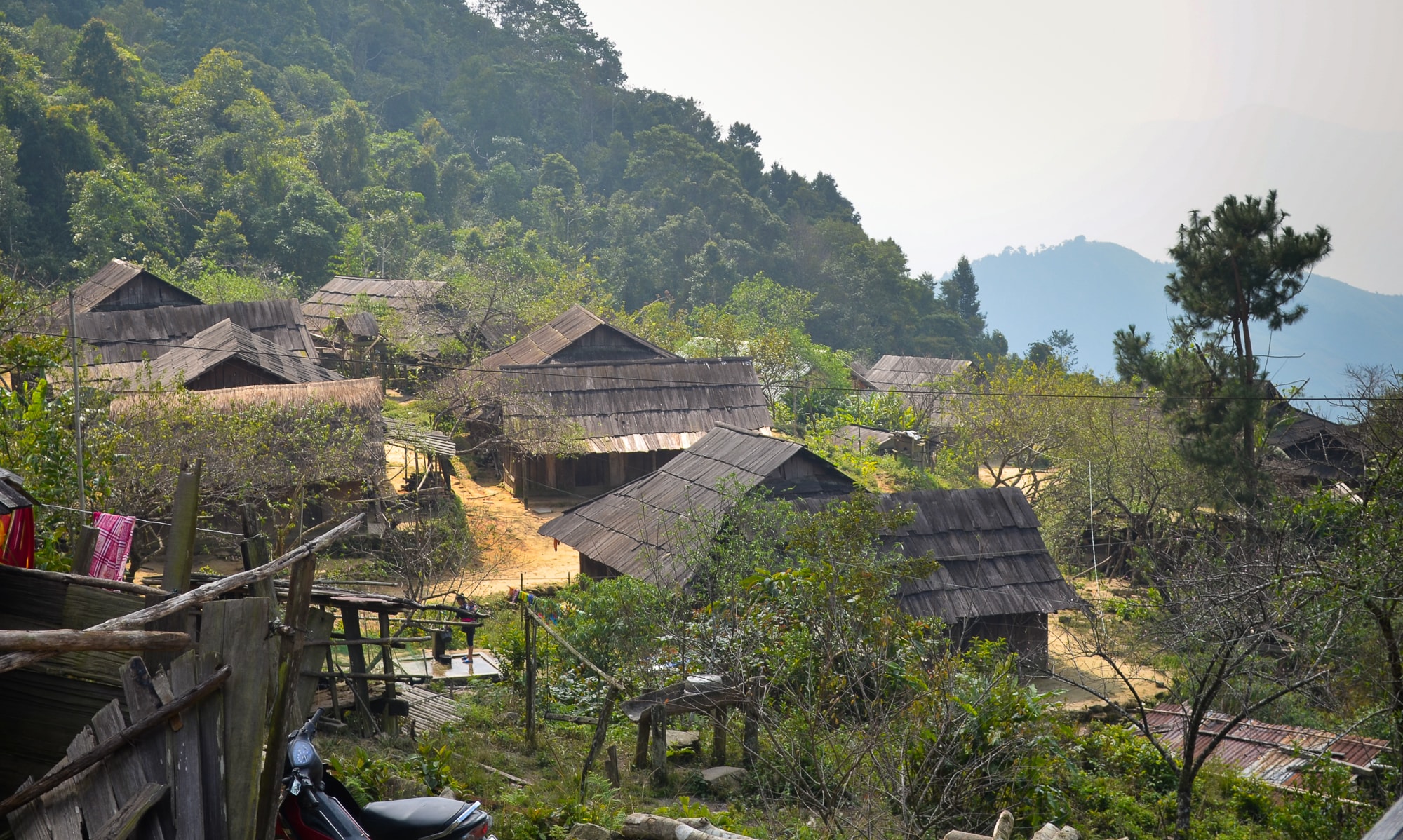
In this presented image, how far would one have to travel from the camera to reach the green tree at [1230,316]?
58.9 feet

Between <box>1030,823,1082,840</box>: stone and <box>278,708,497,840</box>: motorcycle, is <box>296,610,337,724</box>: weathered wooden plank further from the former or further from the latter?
<box>1030,823,1082,840</box>: stone

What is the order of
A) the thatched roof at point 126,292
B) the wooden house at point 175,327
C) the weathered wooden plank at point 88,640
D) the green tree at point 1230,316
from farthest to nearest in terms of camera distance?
the thatched roof at point 126,292, the wooden house at point 175,327, the green tree at point 1230,316, the weathered wooden plank at point 88,640

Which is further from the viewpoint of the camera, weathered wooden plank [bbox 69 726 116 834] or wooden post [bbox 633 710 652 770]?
wooden post [bbox 633 710 652 770]

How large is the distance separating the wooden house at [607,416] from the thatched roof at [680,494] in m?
5.92

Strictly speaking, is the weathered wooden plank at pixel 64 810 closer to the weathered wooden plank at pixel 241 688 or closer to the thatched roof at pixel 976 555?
the weathered wooden plank at pixel 241 688

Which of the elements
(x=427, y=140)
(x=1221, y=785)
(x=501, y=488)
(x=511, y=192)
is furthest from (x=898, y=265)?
(x=1221, y=785)

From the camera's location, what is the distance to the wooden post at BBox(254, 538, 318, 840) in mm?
3477

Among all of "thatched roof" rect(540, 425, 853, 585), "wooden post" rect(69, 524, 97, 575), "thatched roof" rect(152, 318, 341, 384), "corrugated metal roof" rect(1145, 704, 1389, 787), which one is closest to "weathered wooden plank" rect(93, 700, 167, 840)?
"wooden post" rect(69, 524, 97, 575)

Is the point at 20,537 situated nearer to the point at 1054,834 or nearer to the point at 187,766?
the point at 187,766

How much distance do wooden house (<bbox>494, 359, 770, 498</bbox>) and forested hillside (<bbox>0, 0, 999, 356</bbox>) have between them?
1399 cm

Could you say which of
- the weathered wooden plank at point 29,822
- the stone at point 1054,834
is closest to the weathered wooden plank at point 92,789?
the weathered wooden plank at point 29,822

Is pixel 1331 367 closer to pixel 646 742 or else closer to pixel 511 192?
pixel 511 192

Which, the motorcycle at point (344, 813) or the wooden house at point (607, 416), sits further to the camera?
the wooden house at point (607, 416)

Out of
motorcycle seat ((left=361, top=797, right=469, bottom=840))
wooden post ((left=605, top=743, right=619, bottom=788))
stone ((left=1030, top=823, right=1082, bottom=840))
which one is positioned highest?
motorcycle seat ((left=361, top=797, right=469, bottom=840))
